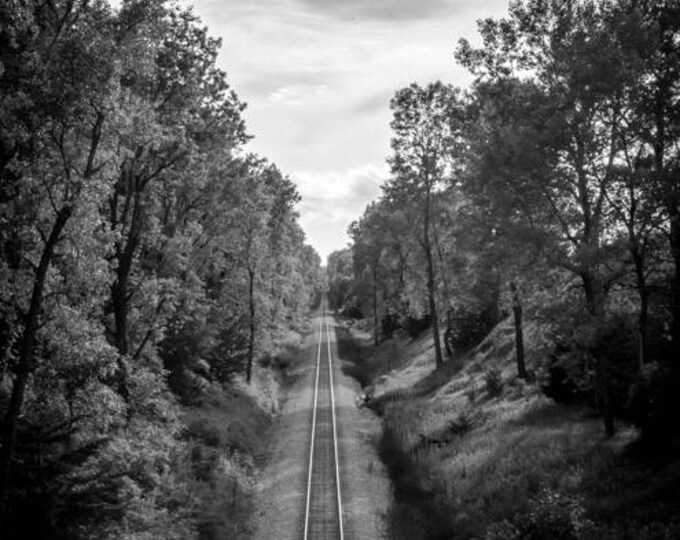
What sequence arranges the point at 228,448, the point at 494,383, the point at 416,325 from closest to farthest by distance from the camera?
the point at 228,448 < the point at 494,383 < the point at 416,325

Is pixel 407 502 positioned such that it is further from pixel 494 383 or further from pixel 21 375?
pixel 21 375

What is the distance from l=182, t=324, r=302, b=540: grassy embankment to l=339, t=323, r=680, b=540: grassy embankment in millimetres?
5173

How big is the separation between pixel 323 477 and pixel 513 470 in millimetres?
7804

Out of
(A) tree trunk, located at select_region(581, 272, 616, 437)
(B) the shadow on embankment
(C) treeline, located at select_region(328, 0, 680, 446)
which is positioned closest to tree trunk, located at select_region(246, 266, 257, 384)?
(B) the shadow on embankment

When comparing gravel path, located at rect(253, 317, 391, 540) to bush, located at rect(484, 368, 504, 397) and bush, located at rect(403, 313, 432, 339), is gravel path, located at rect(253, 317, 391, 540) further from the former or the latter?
bush, located at rect(403, 313, 432, 339)

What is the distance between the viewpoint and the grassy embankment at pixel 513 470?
1457 centimetres

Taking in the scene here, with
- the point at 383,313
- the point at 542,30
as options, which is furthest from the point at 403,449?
the point at 383,313

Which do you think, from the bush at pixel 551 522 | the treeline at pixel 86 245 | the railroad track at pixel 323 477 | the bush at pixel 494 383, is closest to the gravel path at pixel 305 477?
the railroad track at pixel 323 477

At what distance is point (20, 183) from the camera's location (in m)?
12.8

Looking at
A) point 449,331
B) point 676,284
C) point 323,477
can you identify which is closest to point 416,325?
point 449,331

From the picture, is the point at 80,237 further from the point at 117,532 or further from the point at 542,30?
the point at 542,30

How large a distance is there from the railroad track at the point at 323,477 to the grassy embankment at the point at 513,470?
198 centimetres

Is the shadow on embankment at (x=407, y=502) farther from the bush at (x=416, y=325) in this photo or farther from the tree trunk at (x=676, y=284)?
the bush at (x=416, y=325)

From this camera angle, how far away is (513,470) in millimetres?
19547
